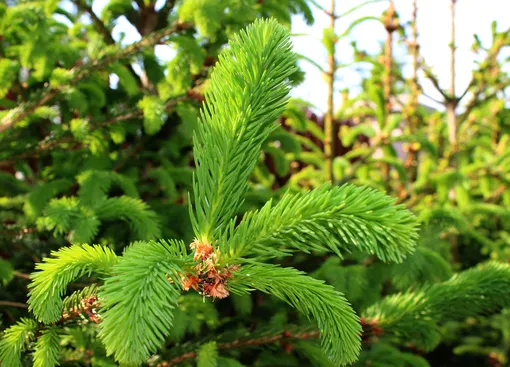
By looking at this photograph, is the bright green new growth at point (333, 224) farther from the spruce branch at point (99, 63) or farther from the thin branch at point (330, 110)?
the thin branch at point (330, 110)

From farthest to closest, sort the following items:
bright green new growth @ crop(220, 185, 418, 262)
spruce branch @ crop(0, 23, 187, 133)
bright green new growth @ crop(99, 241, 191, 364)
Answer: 1. spruce branch @ crop(0, 23, 187, 133)
2. bright green new growth @ crop(220, 185, 418, 262)
3. bright green new growth @ crop(99, 241, 191, 364)

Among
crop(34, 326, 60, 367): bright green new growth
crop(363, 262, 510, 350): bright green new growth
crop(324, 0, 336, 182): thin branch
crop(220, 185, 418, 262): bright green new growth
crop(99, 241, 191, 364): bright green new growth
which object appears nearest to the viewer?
crop(99, 241, 191, 364): bright green new growth

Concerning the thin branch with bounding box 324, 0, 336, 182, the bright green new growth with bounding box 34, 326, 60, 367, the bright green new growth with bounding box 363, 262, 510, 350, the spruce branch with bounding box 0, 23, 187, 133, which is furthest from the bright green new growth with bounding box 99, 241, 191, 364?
the thin branch with bounding box 324, 0, 336, 182

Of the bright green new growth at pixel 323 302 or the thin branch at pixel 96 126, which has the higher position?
the thin branch at pixel 96 126

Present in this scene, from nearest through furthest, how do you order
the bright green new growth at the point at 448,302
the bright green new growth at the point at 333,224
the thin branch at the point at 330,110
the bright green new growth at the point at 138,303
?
the bright green new growth at the point at 138,303, the bright green new growth at the point at 333,224, the bright green new growth at the point at 448,302, the thin branch at the point at 330,110

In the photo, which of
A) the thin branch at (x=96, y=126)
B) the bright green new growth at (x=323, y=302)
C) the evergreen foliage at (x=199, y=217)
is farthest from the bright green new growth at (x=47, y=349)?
the thin branch at (x=96, y=126)

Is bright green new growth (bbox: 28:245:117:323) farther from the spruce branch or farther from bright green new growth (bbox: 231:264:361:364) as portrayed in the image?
the spruce branch

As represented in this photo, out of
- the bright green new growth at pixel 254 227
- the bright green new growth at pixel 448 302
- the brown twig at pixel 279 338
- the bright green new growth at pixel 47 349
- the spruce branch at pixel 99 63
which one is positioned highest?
the spruce branch at pixel 99 63

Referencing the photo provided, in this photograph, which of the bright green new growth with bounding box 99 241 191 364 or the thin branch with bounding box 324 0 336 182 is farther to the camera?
the thin branch with bounding box 324 0 336 182

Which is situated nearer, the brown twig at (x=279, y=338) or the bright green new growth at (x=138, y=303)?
the bright green new growth at (x=138, y=303)

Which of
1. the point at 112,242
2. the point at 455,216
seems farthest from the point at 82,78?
the point at 455,216
